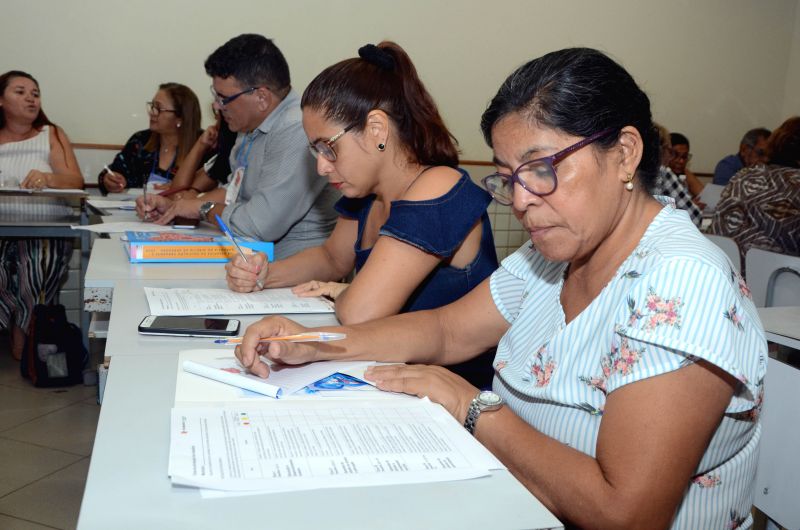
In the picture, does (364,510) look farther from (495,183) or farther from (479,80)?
(479,80)

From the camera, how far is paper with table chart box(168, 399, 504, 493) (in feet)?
2.71

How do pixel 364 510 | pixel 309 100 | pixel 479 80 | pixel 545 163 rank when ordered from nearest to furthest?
1. pixel 364 510
2. pixel 545 163
3. pixel 309 100
4. pixel 479 80

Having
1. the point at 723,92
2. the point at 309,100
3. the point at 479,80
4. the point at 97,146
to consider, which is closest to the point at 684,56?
the point at 723,92

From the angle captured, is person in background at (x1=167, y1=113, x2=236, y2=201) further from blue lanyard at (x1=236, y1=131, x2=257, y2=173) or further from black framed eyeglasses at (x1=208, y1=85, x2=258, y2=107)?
black framed eyeglasses at (x1=208, y1=85, x2=258, y2=107)

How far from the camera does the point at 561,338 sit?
112 cm

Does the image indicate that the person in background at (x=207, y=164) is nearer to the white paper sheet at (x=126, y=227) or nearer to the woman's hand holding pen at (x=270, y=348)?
the white paper sheet at (x=126, y=227)

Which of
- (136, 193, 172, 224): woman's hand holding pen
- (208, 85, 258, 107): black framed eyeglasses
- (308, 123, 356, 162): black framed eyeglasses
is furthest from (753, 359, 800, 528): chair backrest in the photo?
(136, 193, 172, 224): woman's hand holding pen

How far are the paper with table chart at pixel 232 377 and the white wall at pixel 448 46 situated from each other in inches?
143

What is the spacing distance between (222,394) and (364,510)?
Result: 0.39 meters

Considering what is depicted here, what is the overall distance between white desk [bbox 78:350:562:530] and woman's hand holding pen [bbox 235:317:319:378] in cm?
26

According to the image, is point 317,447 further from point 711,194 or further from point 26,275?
point 711,194

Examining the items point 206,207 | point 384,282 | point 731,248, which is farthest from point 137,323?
point 731,248

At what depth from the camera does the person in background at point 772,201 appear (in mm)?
3641

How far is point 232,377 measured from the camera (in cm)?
113
